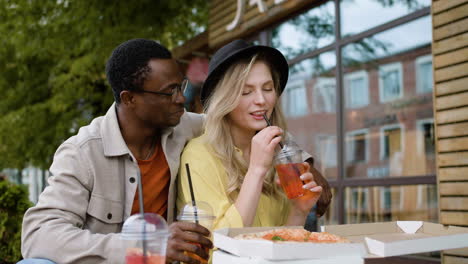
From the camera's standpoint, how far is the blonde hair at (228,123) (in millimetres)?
2592

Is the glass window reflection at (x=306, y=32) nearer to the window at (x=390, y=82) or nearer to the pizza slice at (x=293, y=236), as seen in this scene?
the window at (x=390, y=82)

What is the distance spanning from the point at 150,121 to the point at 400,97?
5.36m

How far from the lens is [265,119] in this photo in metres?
2.53

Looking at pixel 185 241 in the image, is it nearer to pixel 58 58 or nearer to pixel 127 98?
pixel 127 98

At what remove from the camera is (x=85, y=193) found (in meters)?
2.34

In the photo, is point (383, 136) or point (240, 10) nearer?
point (240, 10)

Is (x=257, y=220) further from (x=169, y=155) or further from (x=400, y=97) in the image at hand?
(x=400, y=97)

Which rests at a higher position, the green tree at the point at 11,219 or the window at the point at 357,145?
the window at the point at 357,145

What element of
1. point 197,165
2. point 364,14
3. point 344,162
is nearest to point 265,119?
point 197,165

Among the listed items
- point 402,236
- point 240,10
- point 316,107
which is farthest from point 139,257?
point 316,107

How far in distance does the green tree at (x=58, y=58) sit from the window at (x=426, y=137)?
396 cm

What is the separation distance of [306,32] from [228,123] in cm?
486

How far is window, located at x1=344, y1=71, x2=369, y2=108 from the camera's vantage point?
7.41 metres

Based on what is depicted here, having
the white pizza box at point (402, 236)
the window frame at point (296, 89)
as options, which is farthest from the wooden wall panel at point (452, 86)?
the window frame at point (296, 89)
